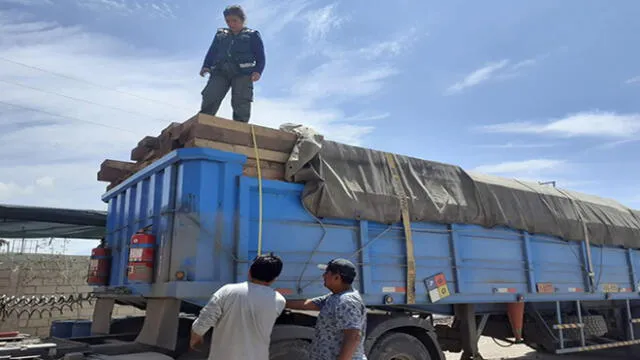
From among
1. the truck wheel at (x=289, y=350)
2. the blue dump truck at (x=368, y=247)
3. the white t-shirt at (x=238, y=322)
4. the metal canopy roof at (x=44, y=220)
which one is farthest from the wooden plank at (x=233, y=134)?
the metal canopy roof at (x=44, y=220)

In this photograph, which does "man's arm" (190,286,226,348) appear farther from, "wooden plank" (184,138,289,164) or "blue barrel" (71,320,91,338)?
"blue barrel" (71,320,91,338)

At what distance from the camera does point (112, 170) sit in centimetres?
580

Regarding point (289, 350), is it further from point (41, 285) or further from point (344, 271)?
point (41, 285)

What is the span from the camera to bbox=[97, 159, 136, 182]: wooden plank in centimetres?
577

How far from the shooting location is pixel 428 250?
17.1 ft

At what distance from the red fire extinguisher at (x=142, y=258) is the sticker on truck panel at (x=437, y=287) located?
268 cm

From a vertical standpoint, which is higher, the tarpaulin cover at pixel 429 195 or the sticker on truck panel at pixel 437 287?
the tarpaulin cover at pixel 429 195

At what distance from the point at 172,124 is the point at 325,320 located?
7.93 feet

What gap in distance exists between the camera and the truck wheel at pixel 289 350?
13.0 feet

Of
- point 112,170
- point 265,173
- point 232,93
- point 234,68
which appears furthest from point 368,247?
point 112,170

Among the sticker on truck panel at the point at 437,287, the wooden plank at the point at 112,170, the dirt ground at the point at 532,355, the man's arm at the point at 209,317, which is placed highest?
the wooden plank at the point at 112,170

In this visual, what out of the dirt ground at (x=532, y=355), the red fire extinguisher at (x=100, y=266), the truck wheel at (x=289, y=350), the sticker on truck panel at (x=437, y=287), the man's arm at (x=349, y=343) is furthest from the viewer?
the dirt ground at (x=532, y=355)

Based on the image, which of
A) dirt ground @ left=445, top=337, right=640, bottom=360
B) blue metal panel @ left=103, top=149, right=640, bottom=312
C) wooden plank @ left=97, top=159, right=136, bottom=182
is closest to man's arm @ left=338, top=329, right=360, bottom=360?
Result: blue metal panel @ left=103, top=149, right=640, bottom=312

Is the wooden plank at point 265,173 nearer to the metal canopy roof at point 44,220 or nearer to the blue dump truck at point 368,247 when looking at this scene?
the blue dump truck at point 368,247
